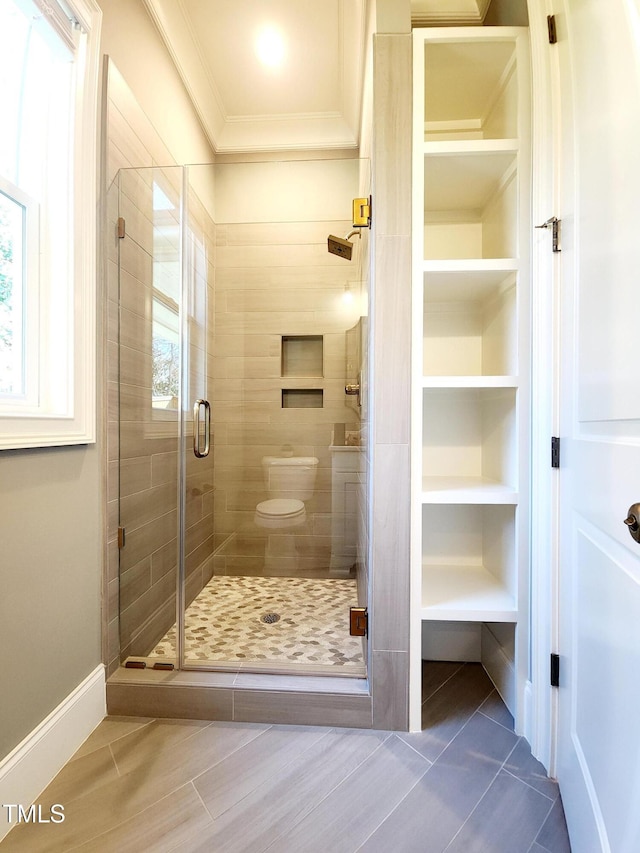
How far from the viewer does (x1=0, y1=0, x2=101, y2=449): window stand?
1106 millimetres

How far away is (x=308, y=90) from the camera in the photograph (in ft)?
7.46

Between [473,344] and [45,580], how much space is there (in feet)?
5.70

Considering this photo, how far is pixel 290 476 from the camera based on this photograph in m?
2.21

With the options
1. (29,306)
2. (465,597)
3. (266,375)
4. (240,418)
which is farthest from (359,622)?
(29,306)

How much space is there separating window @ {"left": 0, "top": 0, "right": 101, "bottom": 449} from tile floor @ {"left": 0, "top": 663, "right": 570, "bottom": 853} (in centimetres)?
98

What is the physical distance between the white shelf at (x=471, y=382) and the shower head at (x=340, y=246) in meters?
1.03

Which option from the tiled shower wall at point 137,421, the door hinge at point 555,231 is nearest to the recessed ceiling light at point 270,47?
the tiled shower wall at point 137,421

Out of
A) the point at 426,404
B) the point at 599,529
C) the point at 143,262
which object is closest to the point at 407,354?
the point at 426,404

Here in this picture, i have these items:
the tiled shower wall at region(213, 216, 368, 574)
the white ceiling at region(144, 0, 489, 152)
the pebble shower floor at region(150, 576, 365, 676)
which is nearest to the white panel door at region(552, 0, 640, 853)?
the pebble shower floor at region(150, 576, 365, 676)

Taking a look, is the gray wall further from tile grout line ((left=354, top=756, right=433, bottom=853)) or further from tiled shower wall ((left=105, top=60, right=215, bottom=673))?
tile grout line ((left=354, top=756, right=433, bottom=853))

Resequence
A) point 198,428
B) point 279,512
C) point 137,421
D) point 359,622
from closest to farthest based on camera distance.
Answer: point 359,622 < point 137,421 < point 198,428 < point 279,512

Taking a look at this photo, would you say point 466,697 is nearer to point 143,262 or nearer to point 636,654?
point 636,654

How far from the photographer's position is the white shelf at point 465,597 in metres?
1.22

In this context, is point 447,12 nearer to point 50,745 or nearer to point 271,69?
point 271,69
